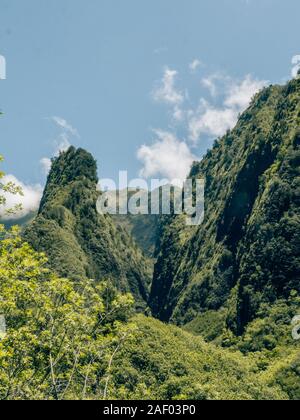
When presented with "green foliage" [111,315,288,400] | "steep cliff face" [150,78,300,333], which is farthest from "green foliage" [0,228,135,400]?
"steep cliff face" [150,78,300,333]

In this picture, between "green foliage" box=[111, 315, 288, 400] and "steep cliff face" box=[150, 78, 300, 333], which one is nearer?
"green foliage" box=[111, 315, 288, 400]

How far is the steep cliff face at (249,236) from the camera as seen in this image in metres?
109

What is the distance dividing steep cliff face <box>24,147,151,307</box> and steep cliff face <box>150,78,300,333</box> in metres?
22.7

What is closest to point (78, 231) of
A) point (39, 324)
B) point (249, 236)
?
point (249, 236)

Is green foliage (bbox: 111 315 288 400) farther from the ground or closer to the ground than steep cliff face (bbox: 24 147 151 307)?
closer to the ground

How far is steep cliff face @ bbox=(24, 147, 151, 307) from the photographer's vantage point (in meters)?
137

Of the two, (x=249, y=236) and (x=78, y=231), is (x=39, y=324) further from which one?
(x=78, y=231)

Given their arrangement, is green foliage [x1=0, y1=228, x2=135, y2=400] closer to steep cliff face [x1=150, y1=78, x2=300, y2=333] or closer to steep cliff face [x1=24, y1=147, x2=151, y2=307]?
steep cliff face [x1=150, y1=78, x2=300, y2=333]

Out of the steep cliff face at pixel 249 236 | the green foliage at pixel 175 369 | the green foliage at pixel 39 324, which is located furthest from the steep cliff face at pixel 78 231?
the green foliage at pixel 39 324

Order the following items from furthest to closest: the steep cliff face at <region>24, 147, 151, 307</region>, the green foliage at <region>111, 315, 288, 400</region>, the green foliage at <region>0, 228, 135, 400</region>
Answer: the steep cliff face at <region>24, 147, 151, 307</region>
the green foliage at <region>111, 315, 288, 400</region>
the green foliage at <region>0, 228, 135, 400</region>

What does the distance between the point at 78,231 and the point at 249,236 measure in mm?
61865
